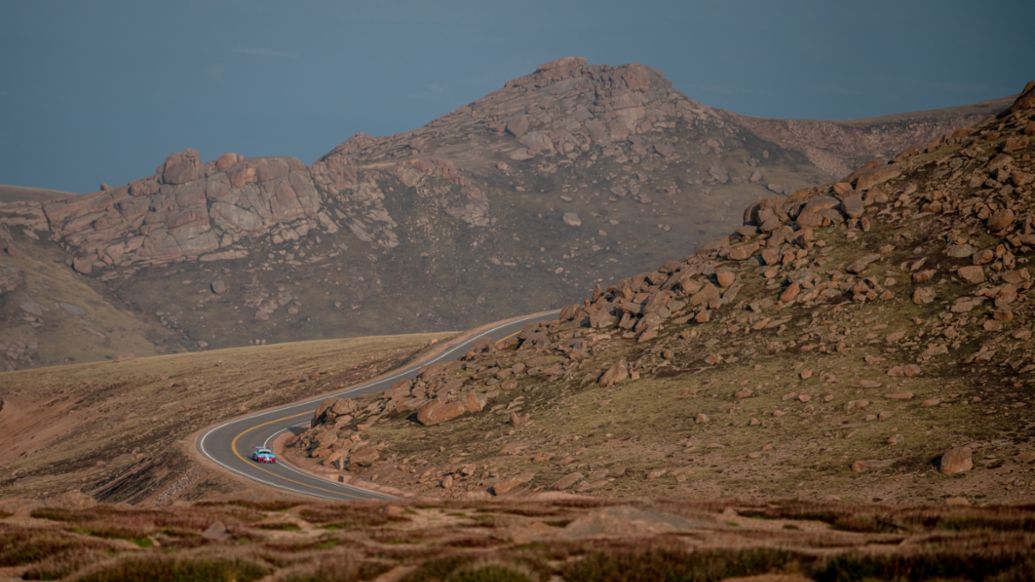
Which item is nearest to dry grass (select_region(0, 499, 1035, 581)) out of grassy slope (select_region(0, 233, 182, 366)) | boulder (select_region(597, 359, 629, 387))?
boulder (select_region(597, 359, 629, 387))

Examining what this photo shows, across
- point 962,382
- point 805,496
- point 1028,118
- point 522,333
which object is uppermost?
point 1028,118

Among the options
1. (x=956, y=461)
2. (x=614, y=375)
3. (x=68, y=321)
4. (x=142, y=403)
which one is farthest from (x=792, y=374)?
(x=68, y=321)

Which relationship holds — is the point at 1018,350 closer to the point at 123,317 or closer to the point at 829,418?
the point at 829,418

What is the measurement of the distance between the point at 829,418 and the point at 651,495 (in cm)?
1138

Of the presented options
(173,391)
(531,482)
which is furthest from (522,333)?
(173,391)

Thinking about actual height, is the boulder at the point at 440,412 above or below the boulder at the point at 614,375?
below

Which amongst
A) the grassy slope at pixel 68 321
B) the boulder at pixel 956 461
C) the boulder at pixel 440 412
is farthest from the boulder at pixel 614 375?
the grassy slope at pixel 68 321

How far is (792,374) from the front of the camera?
5119 cm

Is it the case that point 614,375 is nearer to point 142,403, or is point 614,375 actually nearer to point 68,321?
point 142,403

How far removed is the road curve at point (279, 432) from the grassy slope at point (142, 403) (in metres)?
2.84

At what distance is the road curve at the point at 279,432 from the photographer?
2080 inches

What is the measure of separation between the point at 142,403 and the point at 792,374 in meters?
71.1

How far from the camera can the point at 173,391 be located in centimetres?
9769

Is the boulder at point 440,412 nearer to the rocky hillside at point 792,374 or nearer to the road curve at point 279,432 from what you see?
the rocky hillside at point 792,374
